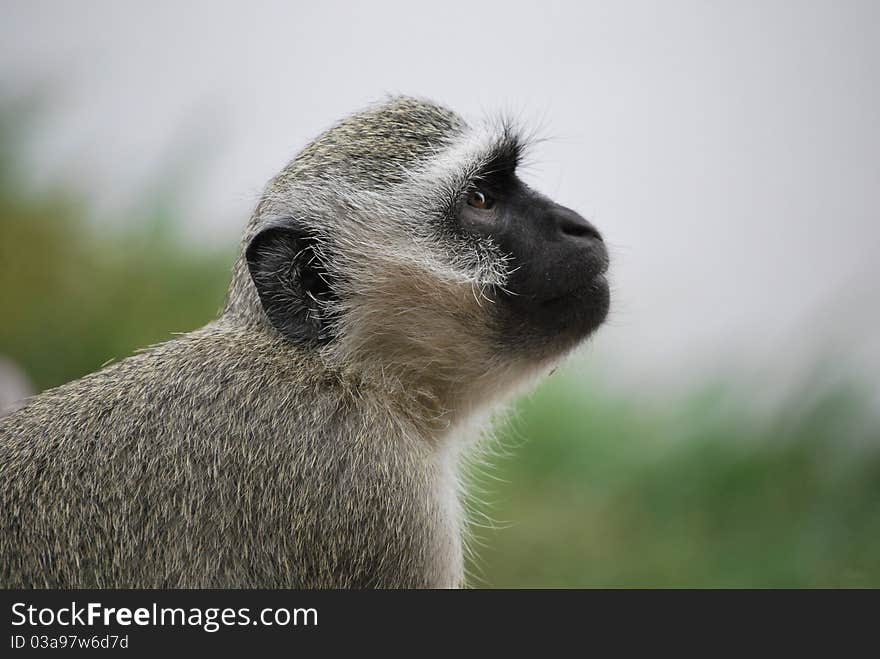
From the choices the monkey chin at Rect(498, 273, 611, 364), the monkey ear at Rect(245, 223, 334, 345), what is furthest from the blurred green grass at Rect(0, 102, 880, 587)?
the monkey ear at Rect(245, 223, 334, 345)

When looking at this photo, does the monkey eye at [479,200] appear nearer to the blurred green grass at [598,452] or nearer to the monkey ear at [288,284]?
the monkey ear at [288,284]

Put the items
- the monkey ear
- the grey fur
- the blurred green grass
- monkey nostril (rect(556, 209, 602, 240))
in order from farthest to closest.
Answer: the blurred green grass
monkey nostril (rect(556, 209, 602, 240))
the monkey ear
the grey fur

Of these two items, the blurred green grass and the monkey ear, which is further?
the blurred green grass

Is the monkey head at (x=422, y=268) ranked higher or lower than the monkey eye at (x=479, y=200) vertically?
lower

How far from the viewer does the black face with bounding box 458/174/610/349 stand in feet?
7.32

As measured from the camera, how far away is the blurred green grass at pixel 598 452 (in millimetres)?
4184

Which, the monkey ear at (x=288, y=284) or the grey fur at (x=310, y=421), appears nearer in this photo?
the grey fur at (x=310, y=421)

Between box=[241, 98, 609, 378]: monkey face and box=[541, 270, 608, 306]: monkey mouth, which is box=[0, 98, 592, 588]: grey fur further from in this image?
box=[541, 270, 608, 306]: monkey mouth

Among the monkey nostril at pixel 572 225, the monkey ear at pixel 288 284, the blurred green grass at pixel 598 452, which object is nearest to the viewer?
the monkey ear at pixel 288 284

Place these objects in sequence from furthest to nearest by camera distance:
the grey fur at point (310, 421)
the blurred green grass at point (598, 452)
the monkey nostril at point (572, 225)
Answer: the blurred green grass at point (598, 452) < the monkey nostril at point (572, 225) < the grey fur at point (310, 421)

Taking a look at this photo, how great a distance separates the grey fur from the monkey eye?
4 cm

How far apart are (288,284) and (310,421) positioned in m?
0.35

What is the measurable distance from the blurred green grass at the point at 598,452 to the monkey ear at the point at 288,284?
2009mm

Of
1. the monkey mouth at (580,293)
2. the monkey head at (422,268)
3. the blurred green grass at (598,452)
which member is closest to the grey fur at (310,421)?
the monkey head at (422,268)
